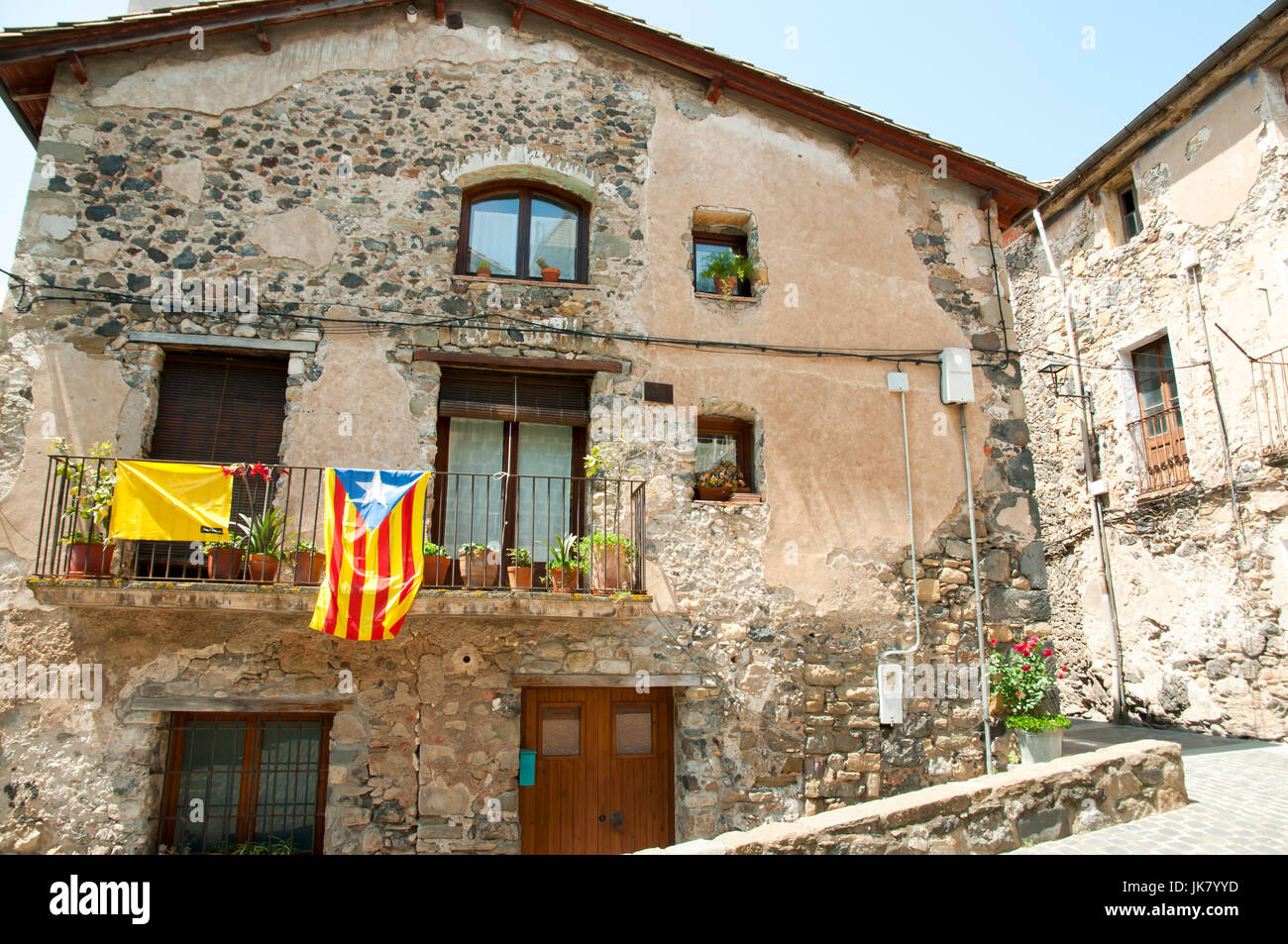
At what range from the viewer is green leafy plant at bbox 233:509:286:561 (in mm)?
7035

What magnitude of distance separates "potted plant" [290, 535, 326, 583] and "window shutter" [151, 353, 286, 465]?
1185 millimetres

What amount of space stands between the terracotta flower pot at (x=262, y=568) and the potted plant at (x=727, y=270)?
5058 millimetres

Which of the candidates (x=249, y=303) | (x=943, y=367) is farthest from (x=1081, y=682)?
(x=249, y=303)

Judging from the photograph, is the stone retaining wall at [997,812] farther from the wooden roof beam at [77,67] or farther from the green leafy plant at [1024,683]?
the wooden roof beam at [77,67]

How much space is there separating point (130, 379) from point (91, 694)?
2734mm

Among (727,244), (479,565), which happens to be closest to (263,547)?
(479,565)

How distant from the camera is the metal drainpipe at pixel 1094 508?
482 inches

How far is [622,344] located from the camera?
8438 mm

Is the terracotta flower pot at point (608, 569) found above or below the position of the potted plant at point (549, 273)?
below

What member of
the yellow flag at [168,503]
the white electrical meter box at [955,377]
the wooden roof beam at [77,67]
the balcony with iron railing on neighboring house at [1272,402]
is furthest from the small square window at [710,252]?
the balcony with iron railing on neighboring house at [1272,402]

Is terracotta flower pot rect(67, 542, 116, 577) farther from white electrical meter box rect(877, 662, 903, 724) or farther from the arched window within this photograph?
white electrical meter box rect(877, 662, 903, 724)

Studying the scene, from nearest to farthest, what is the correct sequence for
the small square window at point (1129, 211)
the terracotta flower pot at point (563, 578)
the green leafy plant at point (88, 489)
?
the green leafy plant at point (88, 489) < the terracotta flower pot at point (563, 578) < the small square window at point (1129, 211)

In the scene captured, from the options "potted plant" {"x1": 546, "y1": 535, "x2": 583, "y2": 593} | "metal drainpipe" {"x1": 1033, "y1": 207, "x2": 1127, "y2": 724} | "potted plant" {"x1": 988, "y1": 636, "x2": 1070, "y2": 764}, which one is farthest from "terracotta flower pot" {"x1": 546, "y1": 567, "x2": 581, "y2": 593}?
"metal drainpipe" {"x1": 1033, "y1": 207, "x2": 1127, "y2": 724}
